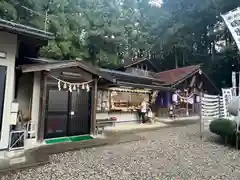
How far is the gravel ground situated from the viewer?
12.5 feet

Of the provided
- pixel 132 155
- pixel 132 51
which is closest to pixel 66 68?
pixel 132 155

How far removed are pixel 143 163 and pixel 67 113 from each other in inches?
146

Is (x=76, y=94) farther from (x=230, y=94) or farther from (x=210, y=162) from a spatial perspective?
(x=230, y=94)

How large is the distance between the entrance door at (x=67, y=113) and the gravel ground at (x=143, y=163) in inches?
68.3

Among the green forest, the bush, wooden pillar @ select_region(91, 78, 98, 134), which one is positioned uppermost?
the green forest

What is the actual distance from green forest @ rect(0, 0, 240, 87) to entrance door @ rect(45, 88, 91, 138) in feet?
26.7

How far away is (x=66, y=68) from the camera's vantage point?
6777 millimetres

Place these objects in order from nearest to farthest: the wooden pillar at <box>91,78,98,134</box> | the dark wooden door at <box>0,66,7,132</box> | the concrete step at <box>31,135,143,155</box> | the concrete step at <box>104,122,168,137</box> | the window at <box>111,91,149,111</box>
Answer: the dark wooden door at <box>0,66,7,132</box>
the concrete step at <box>31,135,143,155</box>
the wooden pillar at <box>91,78,98,134</box>
the concrete step at <box>104,122,168,137</box>
the window at <box>111,91,149,111</box>

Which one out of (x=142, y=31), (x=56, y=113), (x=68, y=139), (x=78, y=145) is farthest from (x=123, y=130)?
(x=142, y=31)

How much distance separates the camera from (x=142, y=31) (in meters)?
24.4

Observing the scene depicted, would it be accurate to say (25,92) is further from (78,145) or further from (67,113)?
(78,145)

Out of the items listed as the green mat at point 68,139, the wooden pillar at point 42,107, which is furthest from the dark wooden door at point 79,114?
the wooden pillar at point 42,107

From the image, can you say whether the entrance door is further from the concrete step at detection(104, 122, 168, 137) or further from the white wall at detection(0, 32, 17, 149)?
the white wall at detection(0, 32, 17, 149)

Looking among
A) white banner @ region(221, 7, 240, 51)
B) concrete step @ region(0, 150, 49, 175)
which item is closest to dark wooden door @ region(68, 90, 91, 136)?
concrete step @ region(0, 150, 49, 175)
